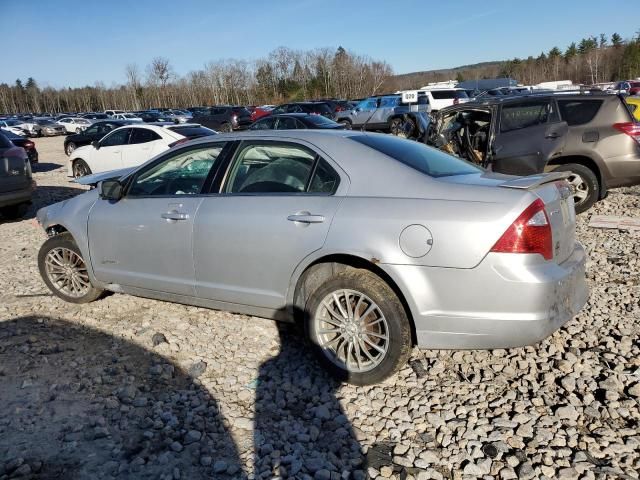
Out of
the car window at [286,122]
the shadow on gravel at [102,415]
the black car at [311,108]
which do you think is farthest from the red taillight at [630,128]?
the black car at [311,108]

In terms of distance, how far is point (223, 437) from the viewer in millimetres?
2836

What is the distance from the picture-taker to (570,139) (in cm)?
721

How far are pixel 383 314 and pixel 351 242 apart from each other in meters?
0.47

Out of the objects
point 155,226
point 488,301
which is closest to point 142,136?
point 155,226

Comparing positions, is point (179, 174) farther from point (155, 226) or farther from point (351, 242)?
point (351, 242)

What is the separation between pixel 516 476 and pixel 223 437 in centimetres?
152

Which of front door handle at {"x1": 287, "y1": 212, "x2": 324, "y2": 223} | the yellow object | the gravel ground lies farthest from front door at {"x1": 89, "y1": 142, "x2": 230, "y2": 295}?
the yellow object

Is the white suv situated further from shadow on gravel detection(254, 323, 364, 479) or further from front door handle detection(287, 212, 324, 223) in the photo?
shadow on gravel detection(254, 323, 364, 479)

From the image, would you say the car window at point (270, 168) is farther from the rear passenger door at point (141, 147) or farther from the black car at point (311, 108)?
the black car at point (311, 108)

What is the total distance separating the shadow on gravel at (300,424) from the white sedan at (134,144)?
9.16 metres

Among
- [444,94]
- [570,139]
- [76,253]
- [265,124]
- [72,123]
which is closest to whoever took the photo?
[76,253]

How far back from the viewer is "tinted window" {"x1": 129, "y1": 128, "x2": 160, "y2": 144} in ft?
39.9

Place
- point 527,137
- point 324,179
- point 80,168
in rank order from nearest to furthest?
point 324,179, point 527,137, point 80,168

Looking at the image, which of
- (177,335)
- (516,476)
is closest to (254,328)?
(177,335)
